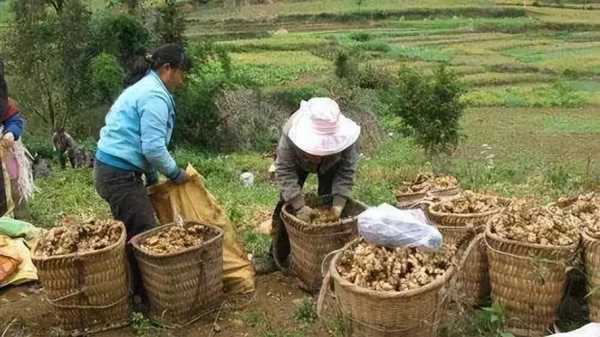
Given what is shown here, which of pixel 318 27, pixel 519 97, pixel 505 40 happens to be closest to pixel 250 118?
pixel 519 97

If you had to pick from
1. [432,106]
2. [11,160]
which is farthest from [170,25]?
[11,160]

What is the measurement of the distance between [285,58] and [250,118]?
391 inches

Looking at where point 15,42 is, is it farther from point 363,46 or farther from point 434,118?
point 363,46

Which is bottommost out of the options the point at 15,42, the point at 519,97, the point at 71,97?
the point at 519,97

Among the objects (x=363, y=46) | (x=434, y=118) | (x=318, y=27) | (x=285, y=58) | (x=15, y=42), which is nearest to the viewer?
(x=434, y=118)

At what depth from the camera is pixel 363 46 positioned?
30.5 metres

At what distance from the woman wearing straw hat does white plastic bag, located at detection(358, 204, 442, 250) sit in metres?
0.97

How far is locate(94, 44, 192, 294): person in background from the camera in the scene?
4.54 m

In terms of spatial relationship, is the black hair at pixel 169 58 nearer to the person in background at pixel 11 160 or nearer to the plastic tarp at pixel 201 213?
the plastic tarp at pixel 201 213

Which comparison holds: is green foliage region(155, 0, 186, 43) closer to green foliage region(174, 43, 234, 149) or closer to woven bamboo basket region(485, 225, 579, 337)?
green foliage region(174, 43, 234, 149)

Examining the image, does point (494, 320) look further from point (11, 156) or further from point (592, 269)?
point (11, 156)

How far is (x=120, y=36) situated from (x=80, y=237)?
1435cm

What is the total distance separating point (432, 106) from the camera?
12.2 m

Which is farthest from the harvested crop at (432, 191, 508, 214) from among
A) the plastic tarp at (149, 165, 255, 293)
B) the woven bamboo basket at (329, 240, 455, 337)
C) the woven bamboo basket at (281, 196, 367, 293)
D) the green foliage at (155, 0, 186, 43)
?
the green foliage at (155, 0, 186, 43)
